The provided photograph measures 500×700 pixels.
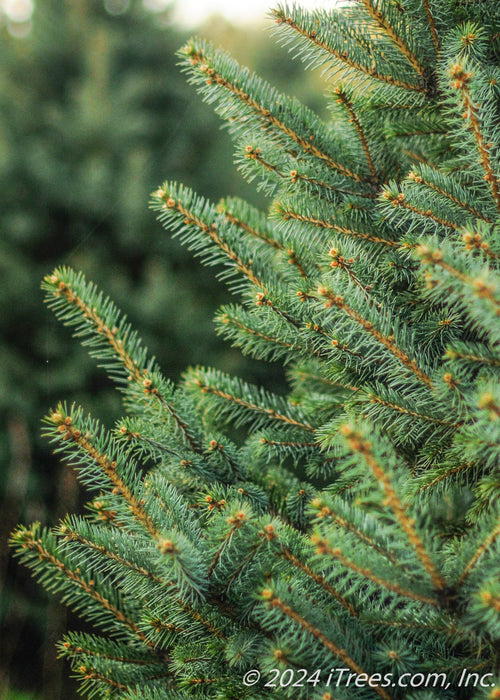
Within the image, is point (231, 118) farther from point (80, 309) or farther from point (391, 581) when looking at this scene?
point (391, 581)

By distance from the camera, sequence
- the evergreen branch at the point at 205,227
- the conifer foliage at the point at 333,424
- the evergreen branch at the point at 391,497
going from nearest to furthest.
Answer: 1. the evergreen branch at the point at 391,497
2. the conifer foliage at the point at 333,424
3. the evergreen branch at the point at 205,227

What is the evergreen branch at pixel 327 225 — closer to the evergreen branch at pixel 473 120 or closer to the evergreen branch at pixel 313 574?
the evergreen branch at pixel 473 120

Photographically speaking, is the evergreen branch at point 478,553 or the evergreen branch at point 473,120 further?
the evergreen branch at point 473,120

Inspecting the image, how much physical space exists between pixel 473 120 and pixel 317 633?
101 centimetres

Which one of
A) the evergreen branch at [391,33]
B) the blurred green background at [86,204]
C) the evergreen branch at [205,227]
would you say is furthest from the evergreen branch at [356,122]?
the blurred green background at [86,204]

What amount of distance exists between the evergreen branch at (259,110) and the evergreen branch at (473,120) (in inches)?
15.8

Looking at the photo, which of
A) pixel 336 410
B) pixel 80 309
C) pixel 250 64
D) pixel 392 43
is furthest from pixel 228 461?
pixel 250 64

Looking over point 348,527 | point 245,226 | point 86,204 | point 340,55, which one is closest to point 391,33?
point 340,55

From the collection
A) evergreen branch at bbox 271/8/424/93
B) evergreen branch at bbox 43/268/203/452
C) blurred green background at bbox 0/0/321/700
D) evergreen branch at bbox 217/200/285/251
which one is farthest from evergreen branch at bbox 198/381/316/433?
blurred green background at bbox 0/0/321/700

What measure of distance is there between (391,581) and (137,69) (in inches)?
227

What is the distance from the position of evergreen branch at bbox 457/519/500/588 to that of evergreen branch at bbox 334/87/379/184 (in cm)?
98

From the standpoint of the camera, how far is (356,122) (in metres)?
1.40

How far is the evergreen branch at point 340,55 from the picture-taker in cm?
132

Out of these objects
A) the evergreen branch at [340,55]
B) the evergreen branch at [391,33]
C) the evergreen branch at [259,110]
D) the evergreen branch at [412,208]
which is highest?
the evergreen branch at [391,33]
